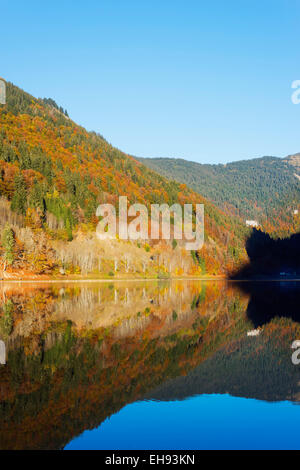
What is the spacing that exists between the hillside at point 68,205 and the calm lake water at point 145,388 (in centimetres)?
7445

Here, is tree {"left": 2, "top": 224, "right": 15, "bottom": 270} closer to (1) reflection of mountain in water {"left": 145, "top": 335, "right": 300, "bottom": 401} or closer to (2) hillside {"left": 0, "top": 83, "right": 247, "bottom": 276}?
(2) hillside {"left": 0, "top": 83, "right": 247, "bottom": 276}

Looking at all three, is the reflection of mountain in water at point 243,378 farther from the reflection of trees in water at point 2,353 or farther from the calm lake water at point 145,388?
the reflection of trees in water at point 2,353

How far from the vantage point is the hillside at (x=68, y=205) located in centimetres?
10388

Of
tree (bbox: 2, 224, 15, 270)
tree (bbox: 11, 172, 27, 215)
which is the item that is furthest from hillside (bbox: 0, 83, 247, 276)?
tree (bbox: 2, 224, 15, 270)

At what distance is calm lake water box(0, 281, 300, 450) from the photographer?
10305 mm

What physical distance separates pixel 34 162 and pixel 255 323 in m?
117

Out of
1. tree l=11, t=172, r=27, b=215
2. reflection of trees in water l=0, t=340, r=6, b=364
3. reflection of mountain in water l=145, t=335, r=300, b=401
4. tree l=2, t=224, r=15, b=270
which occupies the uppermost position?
tree l=11, t=172, r=27, b=215

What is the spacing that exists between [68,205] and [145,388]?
117 meters

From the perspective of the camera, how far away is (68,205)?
128 m

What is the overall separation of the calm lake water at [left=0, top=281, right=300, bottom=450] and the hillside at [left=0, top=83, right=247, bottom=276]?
74.5 metres

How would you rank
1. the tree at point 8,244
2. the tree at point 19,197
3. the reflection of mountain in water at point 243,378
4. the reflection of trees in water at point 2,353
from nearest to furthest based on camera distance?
the reflection of mountain in water at point 243,378
the reflection of trees in water at point 2,353
the tree at point 8,244
the tree at point 19,197

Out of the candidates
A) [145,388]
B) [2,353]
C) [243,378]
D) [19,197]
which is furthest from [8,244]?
[145,388]

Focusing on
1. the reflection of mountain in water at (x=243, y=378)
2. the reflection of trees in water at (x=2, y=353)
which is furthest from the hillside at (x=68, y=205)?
the reflection of mountain in water at (x=243, y=378)

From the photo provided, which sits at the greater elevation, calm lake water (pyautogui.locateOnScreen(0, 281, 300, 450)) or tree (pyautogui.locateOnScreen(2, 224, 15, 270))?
tree (pyautogui.locateOnScreen(2, 224, 15, 270))
